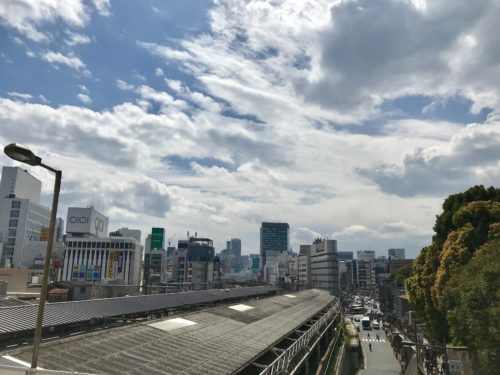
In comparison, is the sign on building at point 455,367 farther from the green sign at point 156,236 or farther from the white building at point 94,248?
the white building at point 94,248

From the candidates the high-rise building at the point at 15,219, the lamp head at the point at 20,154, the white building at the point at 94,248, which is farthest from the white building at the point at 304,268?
the lamp head at the point at 20,154

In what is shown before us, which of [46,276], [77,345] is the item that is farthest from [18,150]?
[77,345]

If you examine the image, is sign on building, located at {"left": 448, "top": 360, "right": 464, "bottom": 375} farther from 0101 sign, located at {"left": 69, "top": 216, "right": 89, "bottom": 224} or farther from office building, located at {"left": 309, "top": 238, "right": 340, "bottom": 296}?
0101 sign, located at {"left": 69, "top": 216, "right": 89, "bottom": 224}

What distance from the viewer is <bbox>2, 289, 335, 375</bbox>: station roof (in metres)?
14.9

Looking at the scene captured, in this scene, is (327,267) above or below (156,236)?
below

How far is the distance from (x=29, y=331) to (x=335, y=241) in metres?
148

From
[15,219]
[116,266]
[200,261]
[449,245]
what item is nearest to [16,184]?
[15,219]

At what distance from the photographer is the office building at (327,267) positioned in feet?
512

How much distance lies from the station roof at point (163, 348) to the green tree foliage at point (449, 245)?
12.4 metres

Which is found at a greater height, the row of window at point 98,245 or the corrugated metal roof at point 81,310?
the row of window at point 98,245

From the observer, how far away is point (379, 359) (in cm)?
5572

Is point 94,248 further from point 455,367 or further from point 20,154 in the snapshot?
point 20,154

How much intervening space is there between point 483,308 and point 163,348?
49.6 ft

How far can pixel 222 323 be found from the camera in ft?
93.9
